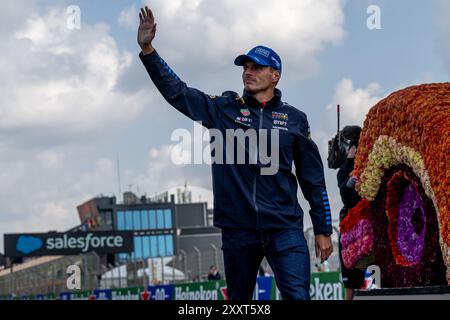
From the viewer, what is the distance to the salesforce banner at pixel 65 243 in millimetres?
46281

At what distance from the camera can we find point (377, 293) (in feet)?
21.2

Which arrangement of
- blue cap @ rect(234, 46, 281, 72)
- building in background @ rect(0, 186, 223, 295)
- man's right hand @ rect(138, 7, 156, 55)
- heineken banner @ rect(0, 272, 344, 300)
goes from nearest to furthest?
man's right hand @ rect(138, 7, 156, 55) → blue cap @ rect(234, 46, 281, 72) → heineken banner @ rect(0, 272, 344, 300) → building in background @ rect(0, 186, 223, 295)

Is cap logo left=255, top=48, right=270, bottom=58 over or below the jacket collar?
over

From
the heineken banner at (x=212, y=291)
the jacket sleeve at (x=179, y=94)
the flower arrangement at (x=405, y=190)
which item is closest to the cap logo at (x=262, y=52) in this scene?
the jacket sleeve at (x=179, y=94)

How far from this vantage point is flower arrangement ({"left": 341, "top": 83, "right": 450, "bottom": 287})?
6.43 meters

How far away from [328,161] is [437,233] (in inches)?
94.9

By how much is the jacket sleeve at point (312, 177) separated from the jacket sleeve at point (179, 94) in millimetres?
525

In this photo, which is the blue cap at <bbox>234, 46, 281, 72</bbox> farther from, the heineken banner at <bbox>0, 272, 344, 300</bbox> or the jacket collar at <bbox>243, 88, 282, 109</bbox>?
the heineken banner at <bbox>0, 272, 344, 300</bbox>

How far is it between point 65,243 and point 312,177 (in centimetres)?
4177

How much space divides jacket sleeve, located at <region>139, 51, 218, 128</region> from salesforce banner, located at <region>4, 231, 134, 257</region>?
4025 centimetres

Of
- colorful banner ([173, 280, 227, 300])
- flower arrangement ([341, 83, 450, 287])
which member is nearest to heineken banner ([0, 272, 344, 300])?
colorful banner ([173, 280, 227, 300])

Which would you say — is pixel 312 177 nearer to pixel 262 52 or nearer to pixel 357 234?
pixel 262 52

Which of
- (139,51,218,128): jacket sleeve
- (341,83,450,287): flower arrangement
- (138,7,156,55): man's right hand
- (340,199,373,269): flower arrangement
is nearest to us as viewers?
(138,7,156,55): man's right hand
